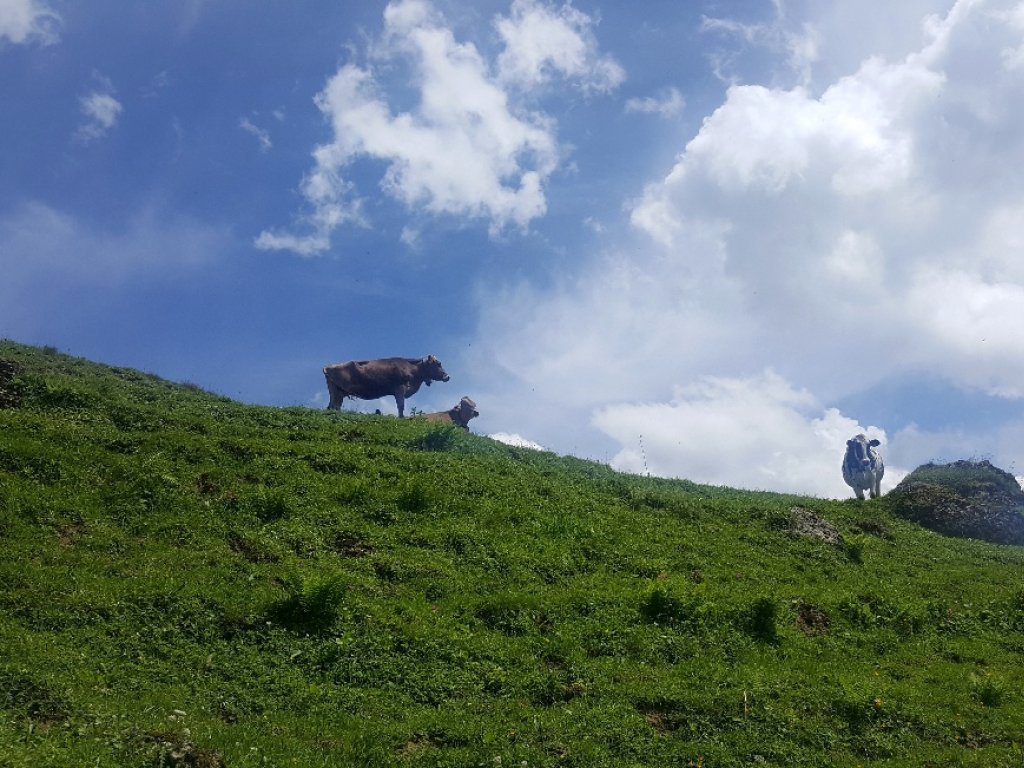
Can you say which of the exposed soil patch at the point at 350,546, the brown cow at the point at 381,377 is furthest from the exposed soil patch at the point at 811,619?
the brown cow at the point at 381,377

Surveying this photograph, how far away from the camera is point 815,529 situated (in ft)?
81.6

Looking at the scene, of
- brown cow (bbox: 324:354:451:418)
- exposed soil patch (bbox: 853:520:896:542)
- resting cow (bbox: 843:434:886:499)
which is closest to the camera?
exposed soil patch (bbox: 853:520:896:542)

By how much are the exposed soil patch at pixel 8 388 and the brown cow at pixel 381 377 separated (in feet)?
54.3

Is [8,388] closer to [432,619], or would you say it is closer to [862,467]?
[432,619]

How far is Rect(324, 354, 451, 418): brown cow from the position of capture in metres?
42.9

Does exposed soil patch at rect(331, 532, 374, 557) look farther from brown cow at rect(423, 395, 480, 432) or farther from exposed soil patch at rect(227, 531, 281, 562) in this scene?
brown cow at rect(423, 395, 480, 432)

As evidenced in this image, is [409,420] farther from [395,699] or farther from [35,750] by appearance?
[35,750]

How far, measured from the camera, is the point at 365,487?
20906 mm

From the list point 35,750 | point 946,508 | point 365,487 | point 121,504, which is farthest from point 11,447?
point 946,508

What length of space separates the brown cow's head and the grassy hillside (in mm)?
21961

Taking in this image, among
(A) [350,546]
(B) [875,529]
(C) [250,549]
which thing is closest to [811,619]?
(A) [350,546]

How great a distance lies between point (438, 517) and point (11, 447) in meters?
9.90

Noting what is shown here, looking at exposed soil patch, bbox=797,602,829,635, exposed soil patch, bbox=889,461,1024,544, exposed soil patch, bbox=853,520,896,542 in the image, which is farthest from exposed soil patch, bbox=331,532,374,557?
exposed soil patch, bbox=889,461,1024,544

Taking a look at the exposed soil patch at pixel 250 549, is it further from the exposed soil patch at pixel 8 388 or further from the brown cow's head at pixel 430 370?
the brown cow's head at pixel 430 370
